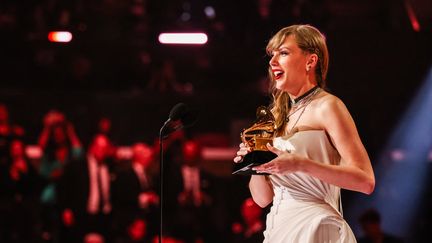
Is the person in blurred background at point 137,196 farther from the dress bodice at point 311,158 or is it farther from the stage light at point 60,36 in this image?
the dress bodice at point 311,158

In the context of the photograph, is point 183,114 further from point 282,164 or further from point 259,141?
point 282,164

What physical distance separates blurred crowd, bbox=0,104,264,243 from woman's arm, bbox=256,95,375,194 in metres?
4.98

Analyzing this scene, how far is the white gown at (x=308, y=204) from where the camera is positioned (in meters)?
3.11

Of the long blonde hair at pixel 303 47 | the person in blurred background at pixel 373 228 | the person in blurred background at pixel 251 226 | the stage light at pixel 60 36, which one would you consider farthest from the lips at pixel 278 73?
the stage light at pixel 60 36

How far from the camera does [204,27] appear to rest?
859 centimetres

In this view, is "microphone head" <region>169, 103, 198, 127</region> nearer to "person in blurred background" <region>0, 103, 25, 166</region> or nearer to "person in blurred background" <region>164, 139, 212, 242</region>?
"person in blurred background" <region>164, 139, 212, 242</region>

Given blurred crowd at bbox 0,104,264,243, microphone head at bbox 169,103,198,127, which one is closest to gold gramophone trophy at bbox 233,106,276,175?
microphone head at bbox 169,103,198,127

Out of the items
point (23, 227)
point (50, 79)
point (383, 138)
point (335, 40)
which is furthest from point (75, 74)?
point (383, 138)

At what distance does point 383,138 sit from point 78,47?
12.5 feet

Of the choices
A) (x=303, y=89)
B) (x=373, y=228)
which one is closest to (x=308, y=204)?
(x=303, y=89)

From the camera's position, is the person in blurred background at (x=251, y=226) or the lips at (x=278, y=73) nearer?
the lips at (x=278, y=73)

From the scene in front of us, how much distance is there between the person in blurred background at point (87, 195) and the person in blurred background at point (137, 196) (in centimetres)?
14

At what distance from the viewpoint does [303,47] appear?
10.7 ft

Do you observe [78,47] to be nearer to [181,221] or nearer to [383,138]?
[181,221]
